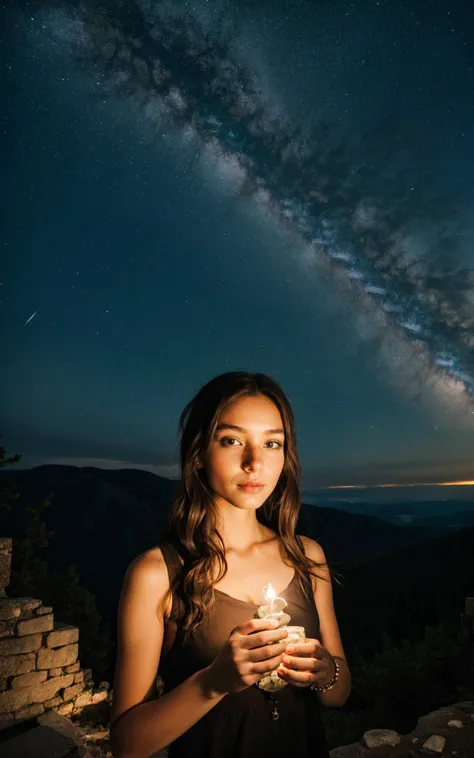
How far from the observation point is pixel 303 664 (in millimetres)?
1619

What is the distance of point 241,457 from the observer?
2107 mm

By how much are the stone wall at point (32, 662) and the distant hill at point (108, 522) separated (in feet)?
194

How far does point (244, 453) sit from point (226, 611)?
30.0 inches

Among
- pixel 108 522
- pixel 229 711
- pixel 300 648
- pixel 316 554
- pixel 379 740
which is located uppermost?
pixel 316 554

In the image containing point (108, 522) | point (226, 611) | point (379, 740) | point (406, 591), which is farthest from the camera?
point (108, 522)

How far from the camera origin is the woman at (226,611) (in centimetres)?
166

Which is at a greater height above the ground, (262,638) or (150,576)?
(150,576)

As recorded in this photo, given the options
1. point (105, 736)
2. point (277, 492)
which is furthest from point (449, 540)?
point (277, 492)

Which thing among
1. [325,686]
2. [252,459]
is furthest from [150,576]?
[325,686]

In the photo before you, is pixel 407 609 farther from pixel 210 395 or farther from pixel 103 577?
pixel 103 577

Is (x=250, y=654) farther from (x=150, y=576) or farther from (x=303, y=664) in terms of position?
(x=150, y=576)

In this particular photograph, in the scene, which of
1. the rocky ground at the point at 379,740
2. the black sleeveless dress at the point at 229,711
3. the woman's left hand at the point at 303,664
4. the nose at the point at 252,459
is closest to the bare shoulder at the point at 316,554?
the black sleeveless dress at the point at 229,711

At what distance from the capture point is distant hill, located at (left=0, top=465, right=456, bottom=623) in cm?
7469

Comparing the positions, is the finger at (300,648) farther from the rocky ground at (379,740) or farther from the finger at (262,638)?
the rocky ground at (379,740)
